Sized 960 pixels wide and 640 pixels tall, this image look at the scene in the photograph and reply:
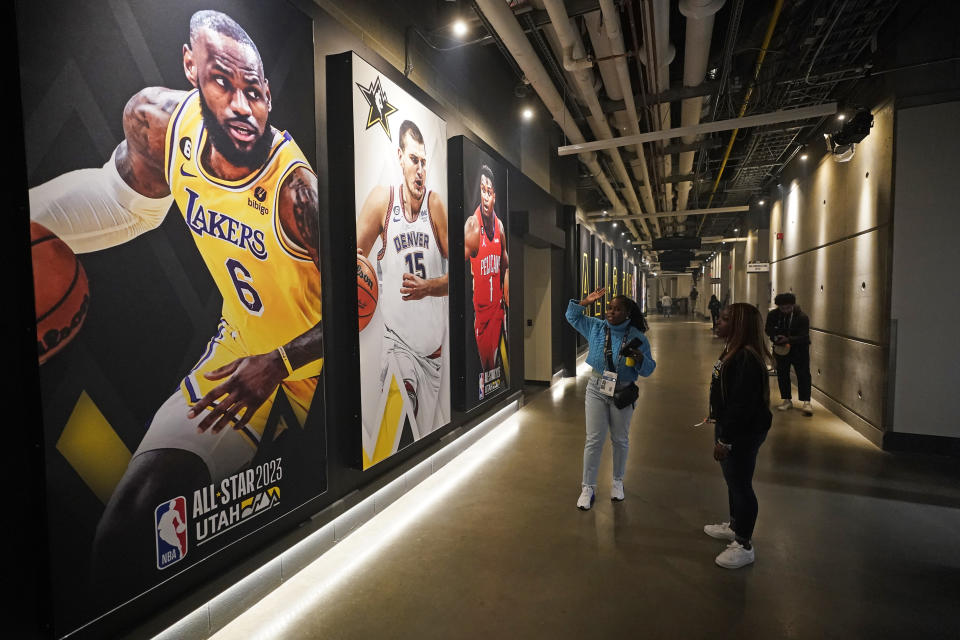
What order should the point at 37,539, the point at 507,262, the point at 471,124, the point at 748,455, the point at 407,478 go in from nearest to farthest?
the point at 37,539 < the point at 748,455 < the point at 407,478 < the point at 471,124 < the point at 507,262

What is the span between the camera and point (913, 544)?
2.88 meters

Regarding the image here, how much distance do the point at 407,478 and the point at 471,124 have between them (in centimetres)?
357

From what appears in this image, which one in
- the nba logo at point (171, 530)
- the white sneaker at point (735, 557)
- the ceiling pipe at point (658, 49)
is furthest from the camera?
the ceiling pipe at point (658, 49)

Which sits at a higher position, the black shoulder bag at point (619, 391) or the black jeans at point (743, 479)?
the black shoulder bag at point (619, 391)

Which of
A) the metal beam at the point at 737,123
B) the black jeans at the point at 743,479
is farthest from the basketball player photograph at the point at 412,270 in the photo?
the metal beam at the point at 737,123

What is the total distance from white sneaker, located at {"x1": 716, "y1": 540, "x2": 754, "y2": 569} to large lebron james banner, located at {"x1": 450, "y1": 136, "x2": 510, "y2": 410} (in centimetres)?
232

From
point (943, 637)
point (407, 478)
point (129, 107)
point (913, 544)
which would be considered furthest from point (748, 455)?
point (129, 107)

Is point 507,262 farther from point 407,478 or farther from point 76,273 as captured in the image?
point 76,273

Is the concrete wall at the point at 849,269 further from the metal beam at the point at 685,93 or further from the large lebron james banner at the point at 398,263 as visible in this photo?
the large lebron james banner at the point at 398,263

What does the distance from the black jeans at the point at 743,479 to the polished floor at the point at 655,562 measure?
26 centimetres

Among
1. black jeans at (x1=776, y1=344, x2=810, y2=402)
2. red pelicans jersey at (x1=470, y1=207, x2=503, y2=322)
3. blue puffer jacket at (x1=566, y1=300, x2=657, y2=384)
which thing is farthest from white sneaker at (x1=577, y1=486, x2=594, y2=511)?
black jeans at (x1=776, y1=344, x2=810, y2=402)

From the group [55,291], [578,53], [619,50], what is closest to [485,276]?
[578,53]

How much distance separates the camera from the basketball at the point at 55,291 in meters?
1.43

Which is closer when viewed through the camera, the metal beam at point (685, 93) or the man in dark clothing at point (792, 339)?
the metal beam at point (685, 93)
